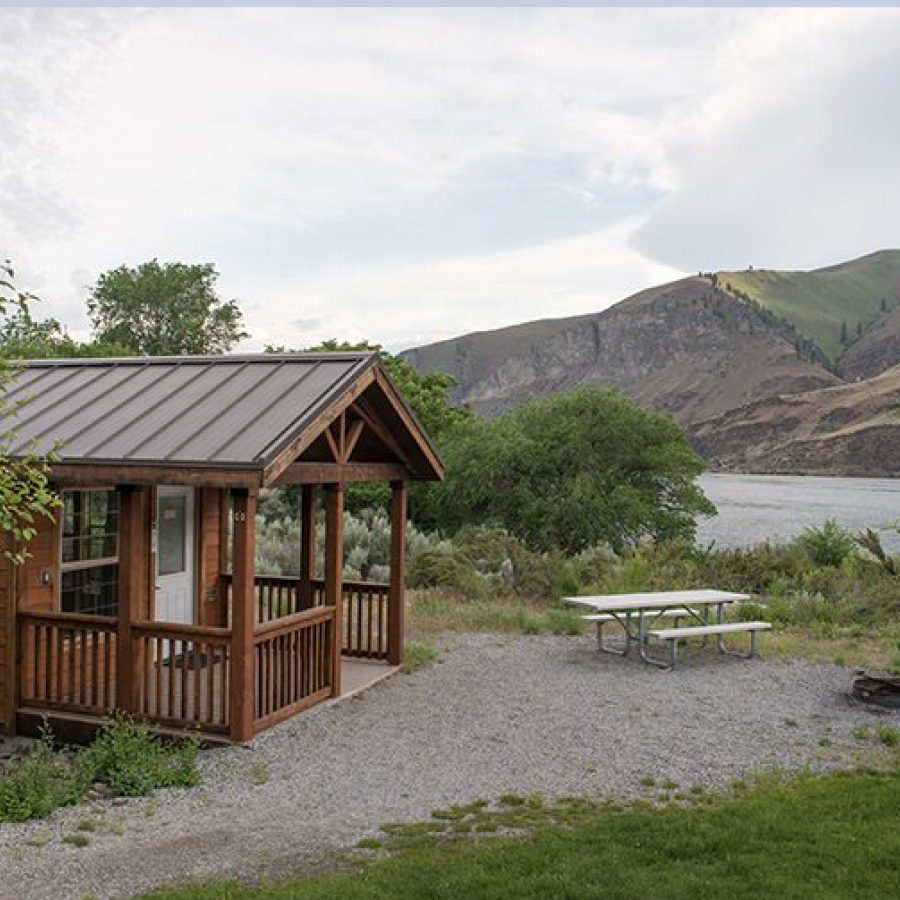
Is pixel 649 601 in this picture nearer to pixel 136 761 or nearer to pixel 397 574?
pixel 397 574

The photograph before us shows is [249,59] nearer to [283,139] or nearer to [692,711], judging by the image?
[283,139]

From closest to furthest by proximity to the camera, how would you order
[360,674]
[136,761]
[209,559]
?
[136,761]
[360,674]
[209,559]

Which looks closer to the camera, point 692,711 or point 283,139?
point 692,711

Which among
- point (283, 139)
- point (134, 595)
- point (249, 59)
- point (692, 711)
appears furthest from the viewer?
point (283, 139)

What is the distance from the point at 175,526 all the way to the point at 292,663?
7.25 ft

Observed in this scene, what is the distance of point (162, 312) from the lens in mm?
47438

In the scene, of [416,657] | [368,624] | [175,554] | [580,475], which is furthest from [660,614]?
[580,475]

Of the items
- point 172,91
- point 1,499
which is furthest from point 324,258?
point 1,499

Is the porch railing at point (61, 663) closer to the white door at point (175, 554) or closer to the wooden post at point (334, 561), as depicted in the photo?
the white door at point (175, 554)

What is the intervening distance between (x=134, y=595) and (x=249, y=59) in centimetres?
781

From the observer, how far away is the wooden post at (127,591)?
26.2ft

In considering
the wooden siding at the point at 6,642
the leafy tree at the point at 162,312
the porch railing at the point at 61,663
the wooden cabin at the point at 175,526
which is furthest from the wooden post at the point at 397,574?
the leafy tree at the point at 162,312

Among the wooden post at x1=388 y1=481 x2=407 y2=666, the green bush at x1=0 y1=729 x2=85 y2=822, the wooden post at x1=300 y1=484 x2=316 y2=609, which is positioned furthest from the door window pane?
the green bush at x1=0 y1=729 x2=85 y2=822

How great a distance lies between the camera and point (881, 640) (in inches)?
521
